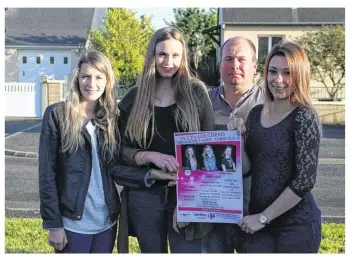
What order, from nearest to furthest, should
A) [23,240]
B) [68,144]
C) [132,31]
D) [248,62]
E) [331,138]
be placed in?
[68,144] < [248,62] < [23,240] < [331,138] < [132,31]

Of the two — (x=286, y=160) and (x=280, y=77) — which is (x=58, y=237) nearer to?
(x=286, y=160)

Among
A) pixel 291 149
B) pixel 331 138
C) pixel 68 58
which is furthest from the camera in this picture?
pixel 68 58

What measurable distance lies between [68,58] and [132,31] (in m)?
11.8

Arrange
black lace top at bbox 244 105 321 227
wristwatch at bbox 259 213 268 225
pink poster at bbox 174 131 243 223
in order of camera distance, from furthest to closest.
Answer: pink poster at bbox 174 131 243 223
wristwatch at bbox 259 213 268 225
black lace top at bbox 244 105 321 227

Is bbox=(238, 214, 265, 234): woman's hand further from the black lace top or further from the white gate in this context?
the white gate

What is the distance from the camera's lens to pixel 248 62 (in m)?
3.42

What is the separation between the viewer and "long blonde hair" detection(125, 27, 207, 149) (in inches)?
125

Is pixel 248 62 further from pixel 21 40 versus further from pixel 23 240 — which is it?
pixel 21 40

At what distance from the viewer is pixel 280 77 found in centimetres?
286

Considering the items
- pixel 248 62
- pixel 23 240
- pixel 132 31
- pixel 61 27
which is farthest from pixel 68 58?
pixel 248 62

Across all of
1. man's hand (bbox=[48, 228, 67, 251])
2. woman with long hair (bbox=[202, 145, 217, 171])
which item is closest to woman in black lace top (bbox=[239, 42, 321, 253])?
woman with long hair (bbox=[202, 145, 217, 171])

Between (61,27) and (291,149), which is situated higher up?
(61,27)

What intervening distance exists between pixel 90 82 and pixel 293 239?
64.2 inches

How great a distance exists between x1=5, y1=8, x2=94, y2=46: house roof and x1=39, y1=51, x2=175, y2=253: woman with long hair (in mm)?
32697
